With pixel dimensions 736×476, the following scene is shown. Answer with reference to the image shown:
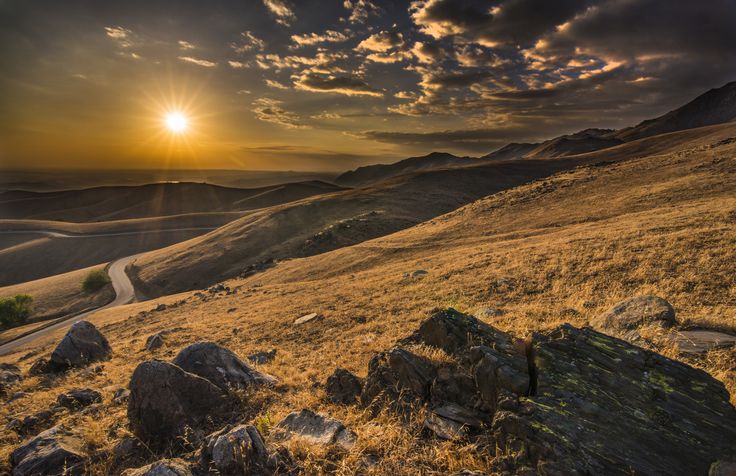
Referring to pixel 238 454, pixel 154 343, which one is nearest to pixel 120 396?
pixel 238 454

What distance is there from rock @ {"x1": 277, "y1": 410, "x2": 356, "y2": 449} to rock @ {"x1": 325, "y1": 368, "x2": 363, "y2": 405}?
4.85 ft

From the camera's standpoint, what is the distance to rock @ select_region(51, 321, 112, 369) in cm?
1808

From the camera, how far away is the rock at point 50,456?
667 centimetres

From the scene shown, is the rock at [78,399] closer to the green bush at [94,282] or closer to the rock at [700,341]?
the rock at [700,341]

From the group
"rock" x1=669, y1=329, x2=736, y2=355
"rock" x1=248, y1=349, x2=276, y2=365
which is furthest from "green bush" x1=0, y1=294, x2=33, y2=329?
"rock" x1=669, y1=329, x2=736, y2=355

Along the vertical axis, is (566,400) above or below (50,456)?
above

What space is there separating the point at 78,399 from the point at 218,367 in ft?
16.9

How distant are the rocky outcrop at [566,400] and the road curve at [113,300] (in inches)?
2374

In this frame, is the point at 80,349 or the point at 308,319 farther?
the point at 308,319

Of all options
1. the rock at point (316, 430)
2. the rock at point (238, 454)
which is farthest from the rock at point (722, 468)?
the rock at point (238, 454)

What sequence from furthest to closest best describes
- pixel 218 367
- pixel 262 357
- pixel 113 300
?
pixel 113 300 → pixel 262 357 → pixel 218 367

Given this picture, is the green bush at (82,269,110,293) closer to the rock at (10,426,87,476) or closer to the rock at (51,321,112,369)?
the rock at (51,321,112,369)

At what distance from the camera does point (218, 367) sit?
10.8 m

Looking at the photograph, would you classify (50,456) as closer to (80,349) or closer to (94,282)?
(80,349)
